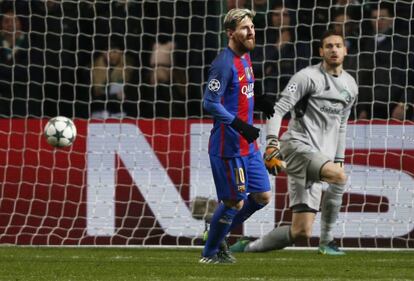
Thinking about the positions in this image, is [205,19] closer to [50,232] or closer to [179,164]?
[179,164]

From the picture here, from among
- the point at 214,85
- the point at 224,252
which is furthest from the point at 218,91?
the point at 224,252

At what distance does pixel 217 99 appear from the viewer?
7770mm

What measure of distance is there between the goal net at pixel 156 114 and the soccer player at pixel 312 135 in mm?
1317

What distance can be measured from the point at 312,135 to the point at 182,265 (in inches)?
64.8

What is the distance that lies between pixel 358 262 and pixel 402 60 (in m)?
2.94

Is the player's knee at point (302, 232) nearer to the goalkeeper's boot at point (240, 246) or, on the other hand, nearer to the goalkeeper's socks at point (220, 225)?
the goalkeeper's boot at point (240, 246)

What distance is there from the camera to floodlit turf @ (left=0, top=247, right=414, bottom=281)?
23.6 feet

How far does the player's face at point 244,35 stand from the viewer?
7.98m

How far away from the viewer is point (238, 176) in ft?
26.2

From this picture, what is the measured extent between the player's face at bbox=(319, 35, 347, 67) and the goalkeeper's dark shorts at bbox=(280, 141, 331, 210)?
696 millimetres

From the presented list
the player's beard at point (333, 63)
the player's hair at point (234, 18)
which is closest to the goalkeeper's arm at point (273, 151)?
the player's beard at point (333, 63)

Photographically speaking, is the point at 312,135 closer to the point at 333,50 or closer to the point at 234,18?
the point at 333,50

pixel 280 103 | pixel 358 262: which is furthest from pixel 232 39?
pixel 358 262

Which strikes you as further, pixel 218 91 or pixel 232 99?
pixel 232 99
